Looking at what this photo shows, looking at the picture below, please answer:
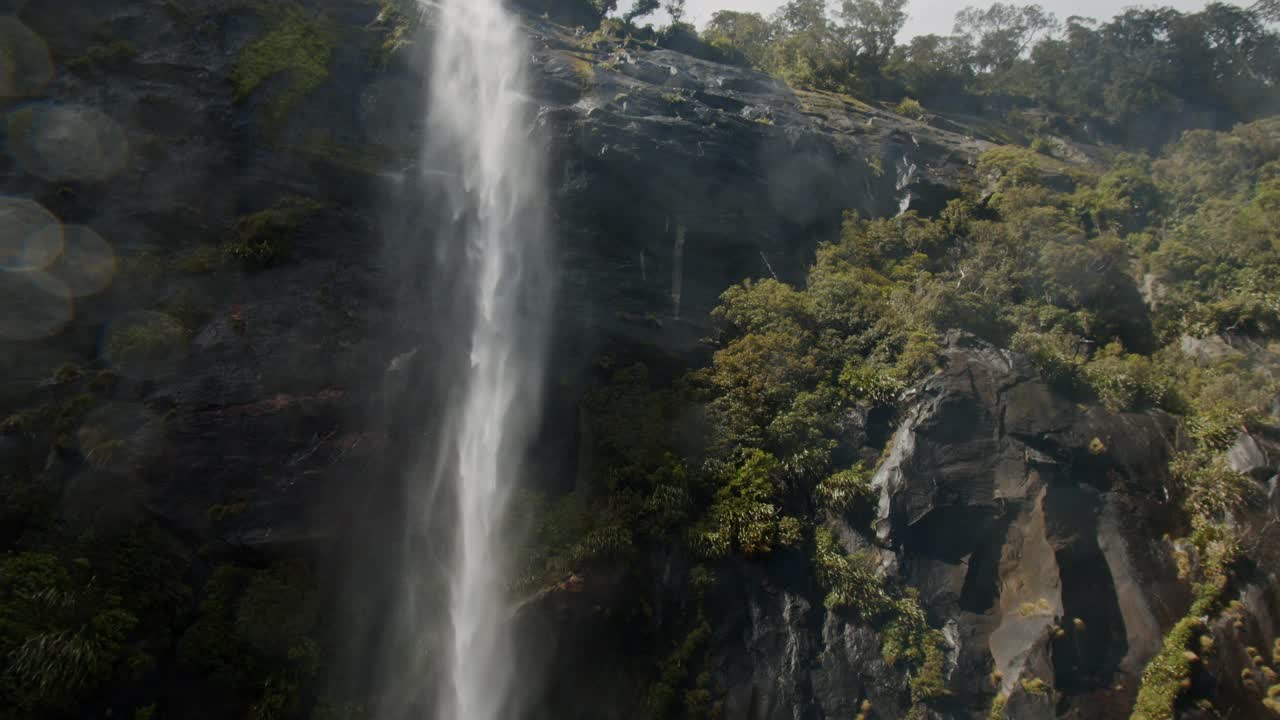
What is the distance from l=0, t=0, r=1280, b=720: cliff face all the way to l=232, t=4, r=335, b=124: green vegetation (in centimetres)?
13

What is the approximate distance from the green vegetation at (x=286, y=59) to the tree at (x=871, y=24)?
28496 millimetres

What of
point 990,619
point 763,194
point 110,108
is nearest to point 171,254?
point 110,108

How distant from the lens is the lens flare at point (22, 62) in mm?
18859

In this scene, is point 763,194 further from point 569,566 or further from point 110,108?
point 110,108

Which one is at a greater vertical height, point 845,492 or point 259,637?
point 845,492

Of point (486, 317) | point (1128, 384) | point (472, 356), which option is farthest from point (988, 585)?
point (486, 317)

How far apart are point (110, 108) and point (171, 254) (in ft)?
20.8

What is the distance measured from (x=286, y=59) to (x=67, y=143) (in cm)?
762

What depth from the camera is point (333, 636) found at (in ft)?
42.2

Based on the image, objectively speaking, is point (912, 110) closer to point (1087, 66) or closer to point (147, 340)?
point (1087, 66)

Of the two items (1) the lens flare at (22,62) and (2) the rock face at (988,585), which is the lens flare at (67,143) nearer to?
(1) the lens flare at (22,62)

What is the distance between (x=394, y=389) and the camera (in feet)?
54.4

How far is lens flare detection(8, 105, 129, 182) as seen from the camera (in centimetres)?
1755

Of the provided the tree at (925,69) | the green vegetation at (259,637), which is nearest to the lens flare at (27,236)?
the green vegetation at (259,637)
